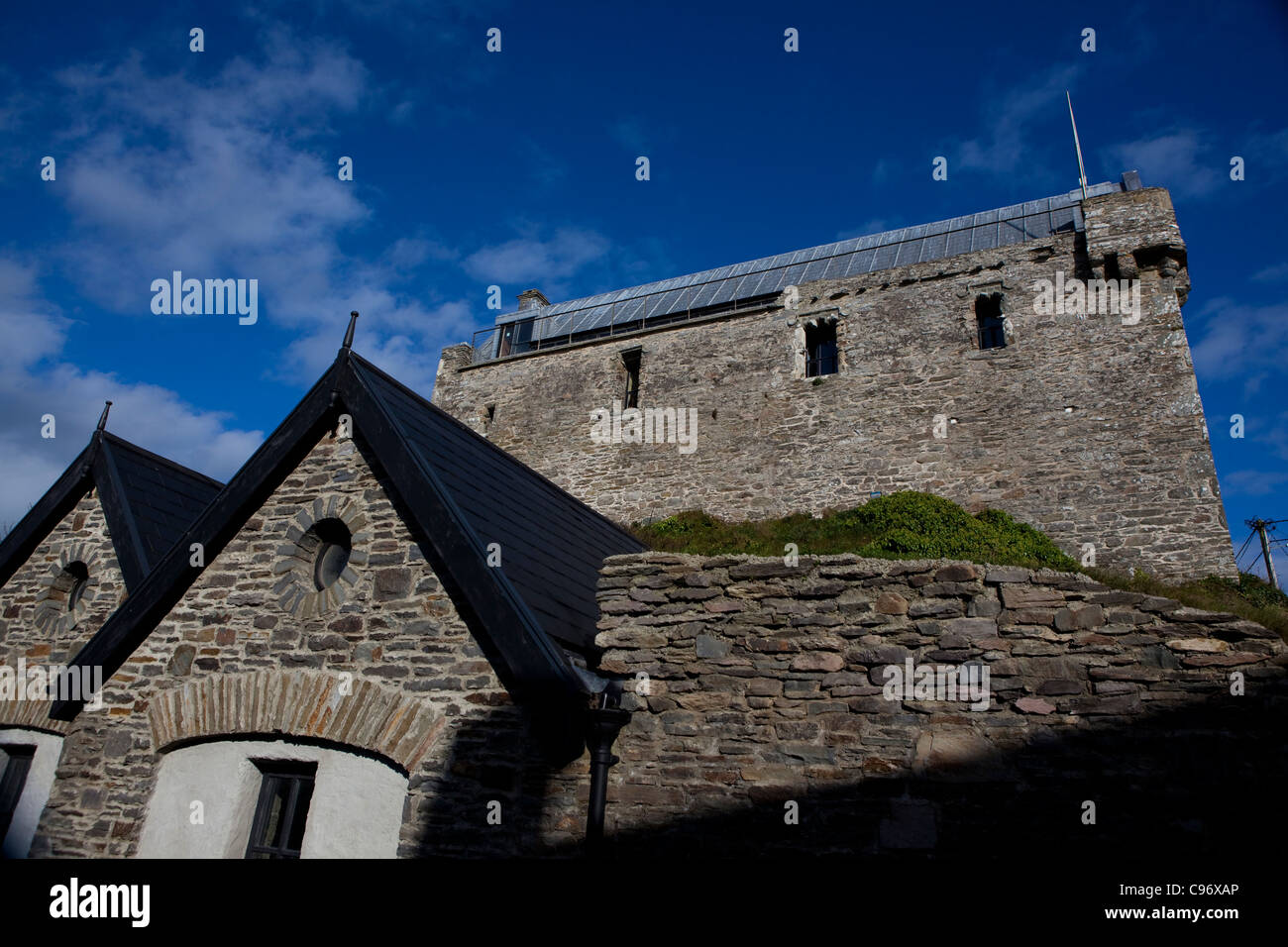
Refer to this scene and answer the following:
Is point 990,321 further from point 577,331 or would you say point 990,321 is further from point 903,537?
point 577,331

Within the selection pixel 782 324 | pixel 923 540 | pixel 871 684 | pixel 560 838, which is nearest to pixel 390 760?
pixel 560 838

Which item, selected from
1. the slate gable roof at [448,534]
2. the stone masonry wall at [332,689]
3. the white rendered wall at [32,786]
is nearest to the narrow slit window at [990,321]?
the slate gable roof at [448,534]

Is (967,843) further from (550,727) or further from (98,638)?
(98,638)

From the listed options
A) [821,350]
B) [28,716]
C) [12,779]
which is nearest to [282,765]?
[28,716]

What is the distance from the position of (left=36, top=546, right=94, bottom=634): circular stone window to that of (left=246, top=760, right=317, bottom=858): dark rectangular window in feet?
14.5

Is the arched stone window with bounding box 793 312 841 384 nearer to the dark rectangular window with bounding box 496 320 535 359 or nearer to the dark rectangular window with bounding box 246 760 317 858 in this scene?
the dark rectangular window with bounding box 496 320 535 359

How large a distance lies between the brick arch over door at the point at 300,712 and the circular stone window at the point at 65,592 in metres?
3.36

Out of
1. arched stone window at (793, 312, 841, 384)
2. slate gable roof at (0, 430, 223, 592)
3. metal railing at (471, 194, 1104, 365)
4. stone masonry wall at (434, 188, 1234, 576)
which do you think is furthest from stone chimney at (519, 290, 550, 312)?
slate gable roof at (0, 430, 223, 592)

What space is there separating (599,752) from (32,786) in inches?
246

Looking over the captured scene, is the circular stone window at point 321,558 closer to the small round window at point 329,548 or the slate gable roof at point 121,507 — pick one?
the small round window at point 329,548

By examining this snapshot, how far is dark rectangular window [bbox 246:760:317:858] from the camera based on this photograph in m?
5.87

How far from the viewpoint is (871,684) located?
4887 millimetres

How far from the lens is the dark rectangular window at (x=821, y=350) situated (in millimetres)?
20266
